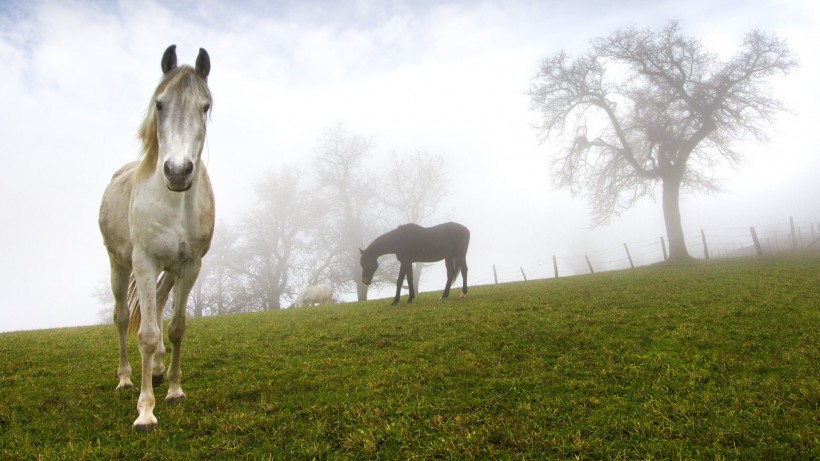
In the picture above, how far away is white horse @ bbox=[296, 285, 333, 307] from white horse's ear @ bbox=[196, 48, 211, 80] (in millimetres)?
22874

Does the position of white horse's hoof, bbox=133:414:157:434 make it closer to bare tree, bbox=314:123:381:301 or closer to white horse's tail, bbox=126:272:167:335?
white horse's tail, bbox=126:272:167:335

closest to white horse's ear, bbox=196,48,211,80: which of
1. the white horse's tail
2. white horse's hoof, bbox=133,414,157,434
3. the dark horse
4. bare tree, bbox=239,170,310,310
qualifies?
the white horse's tail

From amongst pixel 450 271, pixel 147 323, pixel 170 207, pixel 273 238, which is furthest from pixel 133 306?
pixel 273 238

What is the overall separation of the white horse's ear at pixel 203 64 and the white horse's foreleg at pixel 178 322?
2025mm

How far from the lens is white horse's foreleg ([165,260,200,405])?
437cm

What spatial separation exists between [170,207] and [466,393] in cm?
358

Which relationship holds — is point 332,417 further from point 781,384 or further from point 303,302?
point 303,302

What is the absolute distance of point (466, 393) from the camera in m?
4.51

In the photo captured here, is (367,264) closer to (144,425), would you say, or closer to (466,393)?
(466,393)

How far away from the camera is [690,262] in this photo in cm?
2269

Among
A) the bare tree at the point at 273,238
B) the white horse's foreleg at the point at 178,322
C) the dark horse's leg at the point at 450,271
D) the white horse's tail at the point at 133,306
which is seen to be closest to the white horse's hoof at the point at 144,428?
the white horse's foreleg at the point at 178,322

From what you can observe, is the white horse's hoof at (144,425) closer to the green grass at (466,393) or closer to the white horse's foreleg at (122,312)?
the green grass at (466,393)

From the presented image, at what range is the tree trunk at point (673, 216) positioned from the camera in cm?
2397

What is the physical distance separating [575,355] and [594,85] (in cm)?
2566
